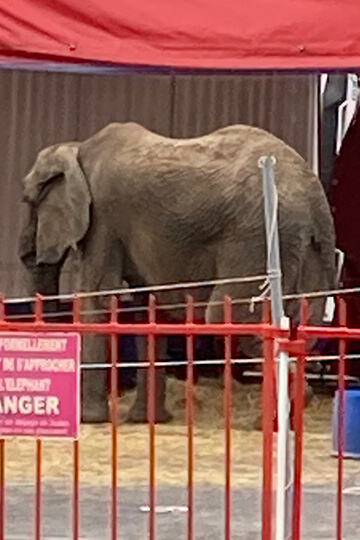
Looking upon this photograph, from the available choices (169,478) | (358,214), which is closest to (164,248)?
(358,214)

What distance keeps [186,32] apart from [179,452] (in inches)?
162

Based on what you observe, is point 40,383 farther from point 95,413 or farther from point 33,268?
point 33,268

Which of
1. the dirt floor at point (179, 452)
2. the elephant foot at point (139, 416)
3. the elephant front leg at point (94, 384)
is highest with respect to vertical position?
the elephant front leg at point (94, 384)

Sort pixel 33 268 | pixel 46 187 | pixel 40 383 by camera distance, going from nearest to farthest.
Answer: pixel 40 383 < pixel 46 187 < pixel 33 268

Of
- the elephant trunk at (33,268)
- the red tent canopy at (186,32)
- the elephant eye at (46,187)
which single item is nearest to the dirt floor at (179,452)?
the elephant trunk at (33,268)

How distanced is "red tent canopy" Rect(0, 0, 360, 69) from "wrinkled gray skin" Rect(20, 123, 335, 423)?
16.0ft

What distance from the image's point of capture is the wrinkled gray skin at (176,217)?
36.9 feet

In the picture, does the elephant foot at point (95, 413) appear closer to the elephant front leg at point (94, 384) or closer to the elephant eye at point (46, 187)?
the elephant front leg at point (94, 384)

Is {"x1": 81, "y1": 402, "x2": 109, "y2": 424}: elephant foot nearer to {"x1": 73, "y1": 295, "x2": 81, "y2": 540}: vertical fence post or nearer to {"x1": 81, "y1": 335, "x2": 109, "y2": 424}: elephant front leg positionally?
{"x1": 81, "y1": 335, "x2": 109, "y2": 424}: elephant front leg

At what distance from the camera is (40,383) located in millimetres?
5820

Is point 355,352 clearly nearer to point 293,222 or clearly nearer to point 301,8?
point 293,222

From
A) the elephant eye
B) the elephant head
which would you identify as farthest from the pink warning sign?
the elephant eye

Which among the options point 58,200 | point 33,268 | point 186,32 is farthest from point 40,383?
point 33,268

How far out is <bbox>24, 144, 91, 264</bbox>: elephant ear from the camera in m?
11.6
